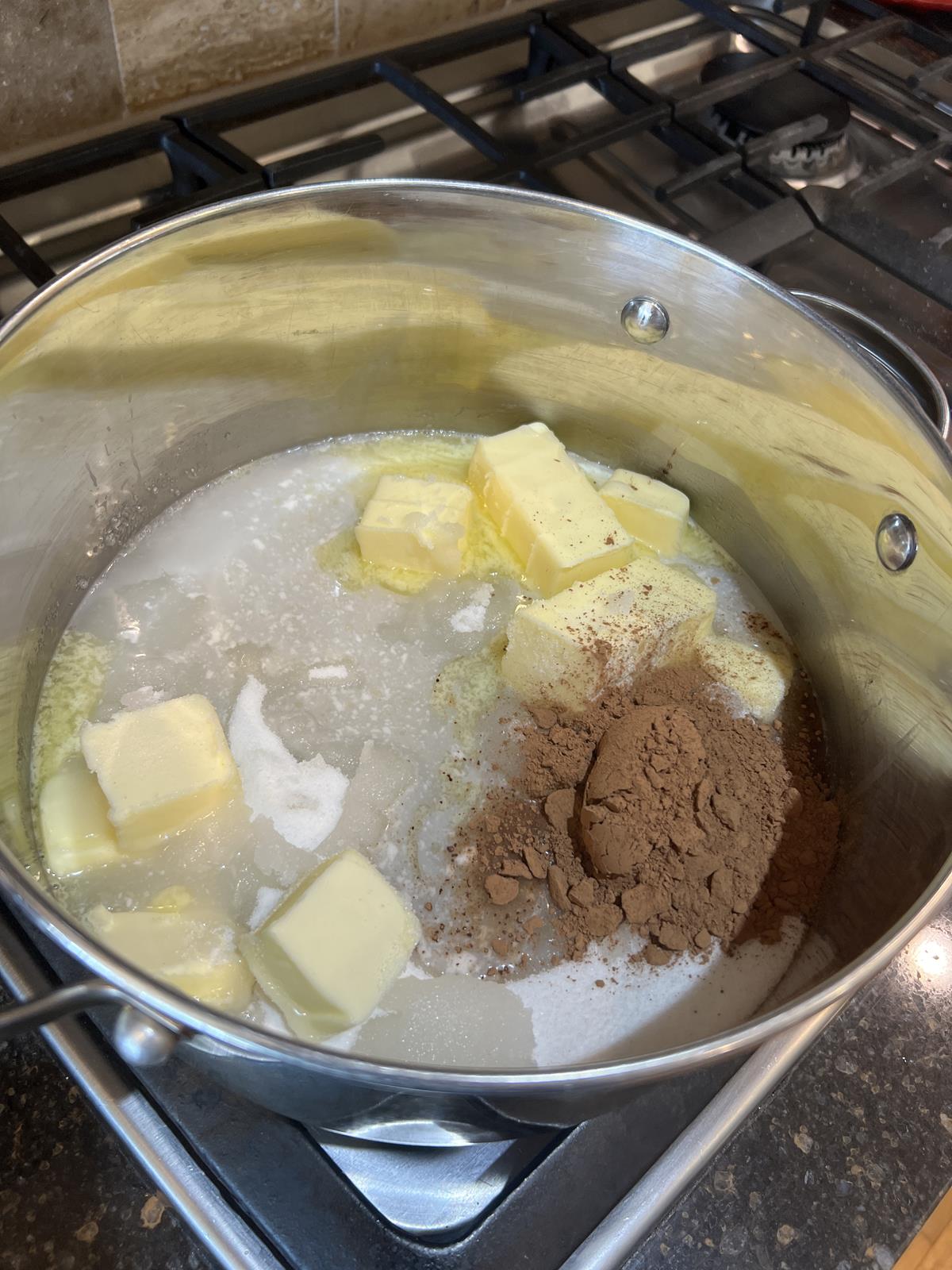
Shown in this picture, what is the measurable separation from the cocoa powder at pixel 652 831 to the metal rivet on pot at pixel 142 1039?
322mm

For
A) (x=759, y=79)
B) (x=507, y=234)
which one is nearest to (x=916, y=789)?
(x=507, y=234)

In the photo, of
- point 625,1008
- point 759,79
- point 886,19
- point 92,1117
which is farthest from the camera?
point 886,19

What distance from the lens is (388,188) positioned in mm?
821

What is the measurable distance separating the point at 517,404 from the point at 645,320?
17 centimetres

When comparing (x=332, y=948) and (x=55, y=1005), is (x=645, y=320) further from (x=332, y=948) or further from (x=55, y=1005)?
(x=55, y=1005)

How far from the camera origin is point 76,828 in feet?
2.40

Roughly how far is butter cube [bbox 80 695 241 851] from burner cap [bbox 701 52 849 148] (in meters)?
0.89

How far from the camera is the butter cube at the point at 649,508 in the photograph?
3.14 ft

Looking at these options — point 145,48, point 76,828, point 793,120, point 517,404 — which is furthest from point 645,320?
point 76,828

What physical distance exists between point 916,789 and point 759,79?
0.81m

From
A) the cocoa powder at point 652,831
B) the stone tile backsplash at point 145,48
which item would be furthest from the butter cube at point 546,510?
the stone tile backsplash at point 145,48

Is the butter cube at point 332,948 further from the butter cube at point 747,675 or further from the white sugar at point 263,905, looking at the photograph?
the butter cube at point 747,675

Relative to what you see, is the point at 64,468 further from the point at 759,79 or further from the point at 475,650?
the point at 759,79

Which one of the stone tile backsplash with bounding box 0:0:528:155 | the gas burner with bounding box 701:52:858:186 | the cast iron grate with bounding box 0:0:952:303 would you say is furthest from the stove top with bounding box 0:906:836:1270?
the gas burner with bounding box 701:52:858:186
